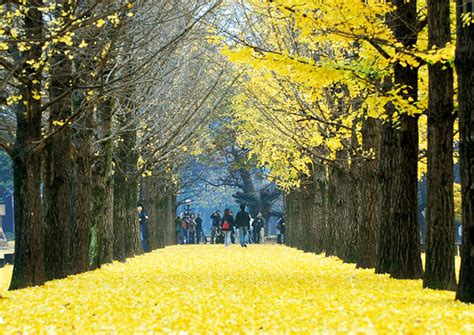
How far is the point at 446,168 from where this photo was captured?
56.3 feet

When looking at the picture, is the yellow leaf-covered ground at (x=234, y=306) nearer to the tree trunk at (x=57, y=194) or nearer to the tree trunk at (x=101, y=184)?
the tree trunk at (x=57, y=194)

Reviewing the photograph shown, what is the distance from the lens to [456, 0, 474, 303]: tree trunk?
574 inches

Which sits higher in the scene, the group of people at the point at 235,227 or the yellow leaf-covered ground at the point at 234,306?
the group of people at the point at 235,227

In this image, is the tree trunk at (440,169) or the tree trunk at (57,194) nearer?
the tree trunk at (440,169)

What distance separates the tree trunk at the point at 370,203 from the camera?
25906 millimetres

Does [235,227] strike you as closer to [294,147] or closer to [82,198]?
[294,147]

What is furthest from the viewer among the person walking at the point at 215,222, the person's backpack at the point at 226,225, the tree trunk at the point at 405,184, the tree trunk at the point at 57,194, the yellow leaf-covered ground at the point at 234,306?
the person walking at the point at 215,222

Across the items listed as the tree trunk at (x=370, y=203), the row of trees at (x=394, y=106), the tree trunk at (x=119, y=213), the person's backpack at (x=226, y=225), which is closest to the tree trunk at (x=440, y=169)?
the row of trees at (x=394, y=106)

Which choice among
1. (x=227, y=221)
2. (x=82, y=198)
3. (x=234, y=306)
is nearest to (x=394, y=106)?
(x=234, y=306)

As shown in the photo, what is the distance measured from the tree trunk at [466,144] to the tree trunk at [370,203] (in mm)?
10848

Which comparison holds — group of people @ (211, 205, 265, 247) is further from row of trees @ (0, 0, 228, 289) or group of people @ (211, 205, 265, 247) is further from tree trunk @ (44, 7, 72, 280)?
tree trunk @ (44, 7, 72, 280)

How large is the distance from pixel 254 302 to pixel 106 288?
454cm

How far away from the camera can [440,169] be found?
17.2 metres

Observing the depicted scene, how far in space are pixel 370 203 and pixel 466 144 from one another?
1164 centimetres
